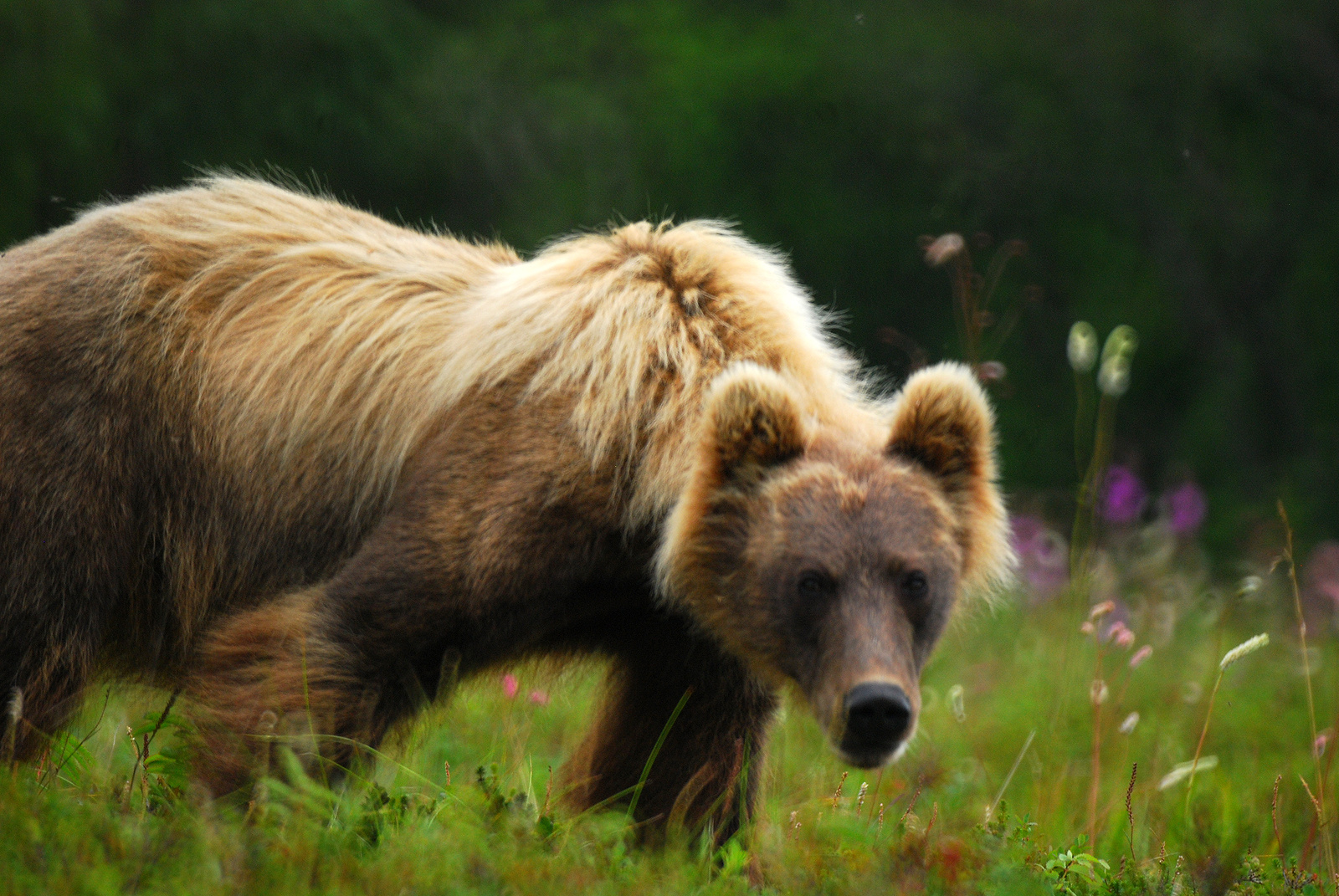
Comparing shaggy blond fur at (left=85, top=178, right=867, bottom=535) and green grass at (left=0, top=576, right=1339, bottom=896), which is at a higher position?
shaggy blond fur at (left=85, top=178, right=867, bottom=535)

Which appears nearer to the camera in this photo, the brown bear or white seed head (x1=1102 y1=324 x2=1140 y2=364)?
the brown bear

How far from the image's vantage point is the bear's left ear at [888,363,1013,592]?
4.12 metres

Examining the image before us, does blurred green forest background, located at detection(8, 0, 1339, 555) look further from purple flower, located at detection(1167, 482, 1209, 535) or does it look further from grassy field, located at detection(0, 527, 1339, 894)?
grassy field, located at detection(0, 527, 1339, 894)

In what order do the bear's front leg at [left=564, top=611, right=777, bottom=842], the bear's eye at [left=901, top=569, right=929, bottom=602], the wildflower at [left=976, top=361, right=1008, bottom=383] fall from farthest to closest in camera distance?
1. the wildflower at [left=976, top=361, right=1008, bottom=383]
2. the bear's front leg at [left=564, top=611, right=777, bottom=842]
3. the bear's eye at [left=901, top=569, right=929, bottom=602]

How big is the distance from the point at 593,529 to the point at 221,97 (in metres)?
12.6

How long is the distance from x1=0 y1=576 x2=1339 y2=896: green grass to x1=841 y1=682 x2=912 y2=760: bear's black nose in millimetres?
220

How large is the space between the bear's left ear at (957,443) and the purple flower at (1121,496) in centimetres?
482

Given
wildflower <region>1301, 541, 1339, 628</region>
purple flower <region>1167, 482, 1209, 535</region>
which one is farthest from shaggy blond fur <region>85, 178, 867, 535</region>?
wildflower <region>1301, 541, 1339, 628</region>

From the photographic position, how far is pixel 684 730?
4.52m

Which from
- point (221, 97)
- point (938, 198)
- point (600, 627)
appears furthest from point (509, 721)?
point (938, 198)

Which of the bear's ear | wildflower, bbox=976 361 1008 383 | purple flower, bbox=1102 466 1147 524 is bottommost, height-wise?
purple flower, bbox=1102 466 1147 524

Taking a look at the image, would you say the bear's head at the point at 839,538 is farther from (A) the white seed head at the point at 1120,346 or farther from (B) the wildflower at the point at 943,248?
(B) the wildflower at the point at 943,248

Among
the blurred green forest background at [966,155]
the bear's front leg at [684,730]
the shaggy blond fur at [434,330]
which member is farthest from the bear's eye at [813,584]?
the blurred green forest background at [966,155]

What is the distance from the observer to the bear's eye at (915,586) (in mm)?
3850
